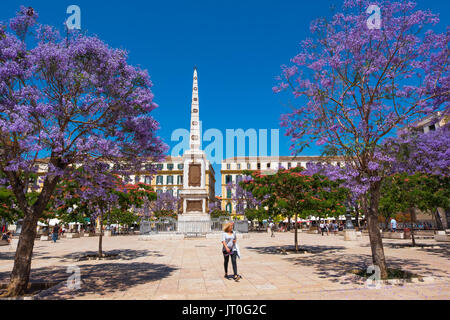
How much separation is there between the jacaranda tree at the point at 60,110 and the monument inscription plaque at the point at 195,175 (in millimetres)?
22646

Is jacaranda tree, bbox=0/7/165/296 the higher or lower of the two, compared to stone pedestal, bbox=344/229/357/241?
higher

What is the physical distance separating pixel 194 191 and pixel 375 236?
2372cm

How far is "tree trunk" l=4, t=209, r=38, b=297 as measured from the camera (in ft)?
22.8

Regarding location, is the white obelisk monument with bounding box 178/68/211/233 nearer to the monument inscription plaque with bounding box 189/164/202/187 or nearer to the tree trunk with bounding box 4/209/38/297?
the monument inscription plaque with bounding box 189/164/202/187

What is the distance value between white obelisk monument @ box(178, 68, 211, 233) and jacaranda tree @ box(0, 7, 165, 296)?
21193mm

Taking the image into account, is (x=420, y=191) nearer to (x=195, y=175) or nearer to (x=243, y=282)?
(x=243, y=282)

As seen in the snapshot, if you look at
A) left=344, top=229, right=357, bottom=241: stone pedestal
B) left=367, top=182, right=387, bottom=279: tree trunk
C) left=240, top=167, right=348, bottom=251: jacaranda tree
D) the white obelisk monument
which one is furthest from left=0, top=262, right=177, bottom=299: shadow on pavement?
left=344, top=229, right=357, bottom=241: stone pedestal

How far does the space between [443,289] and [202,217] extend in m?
24.5

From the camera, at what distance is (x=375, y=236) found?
28.3ft

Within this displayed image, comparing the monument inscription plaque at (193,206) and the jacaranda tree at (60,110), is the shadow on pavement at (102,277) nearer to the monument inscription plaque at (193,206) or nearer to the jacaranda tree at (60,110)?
the jacaranda tree at (60,110)

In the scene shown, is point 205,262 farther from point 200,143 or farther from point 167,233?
point 200,143

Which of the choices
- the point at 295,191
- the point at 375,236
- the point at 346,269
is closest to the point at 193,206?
the point at 295,191
